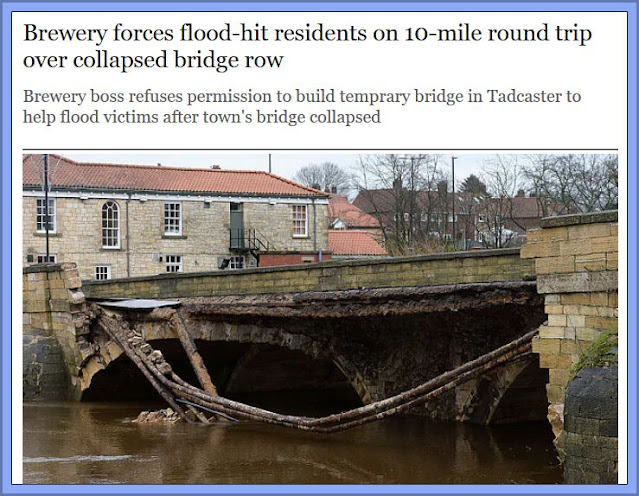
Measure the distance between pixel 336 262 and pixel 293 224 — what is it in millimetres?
25952

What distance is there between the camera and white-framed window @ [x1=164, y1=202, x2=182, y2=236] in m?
42.1

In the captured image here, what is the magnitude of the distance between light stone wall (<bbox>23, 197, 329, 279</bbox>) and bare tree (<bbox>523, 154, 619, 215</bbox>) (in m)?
9.69

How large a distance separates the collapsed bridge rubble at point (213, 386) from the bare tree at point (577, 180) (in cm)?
2159

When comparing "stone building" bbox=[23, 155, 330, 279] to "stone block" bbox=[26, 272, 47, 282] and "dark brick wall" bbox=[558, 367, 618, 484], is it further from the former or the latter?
"dark brick wall" bbox=[558, 367, 618, 484]

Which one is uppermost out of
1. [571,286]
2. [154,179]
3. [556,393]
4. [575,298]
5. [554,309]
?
[154,179]

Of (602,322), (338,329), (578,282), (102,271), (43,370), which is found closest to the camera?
(602,322)

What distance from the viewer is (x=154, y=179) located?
4250 cm

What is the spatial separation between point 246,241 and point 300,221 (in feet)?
9.53

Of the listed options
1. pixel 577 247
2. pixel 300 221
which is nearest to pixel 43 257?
pixel 300 221

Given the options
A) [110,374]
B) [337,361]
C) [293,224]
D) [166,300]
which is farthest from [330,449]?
[293,224]

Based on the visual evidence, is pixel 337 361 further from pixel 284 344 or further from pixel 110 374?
pixel 110 374

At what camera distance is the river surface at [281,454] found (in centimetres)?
1519

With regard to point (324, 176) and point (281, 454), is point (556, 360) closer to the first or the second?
point (281, 454)

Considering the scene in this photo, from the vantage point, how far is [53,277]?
2356cm
